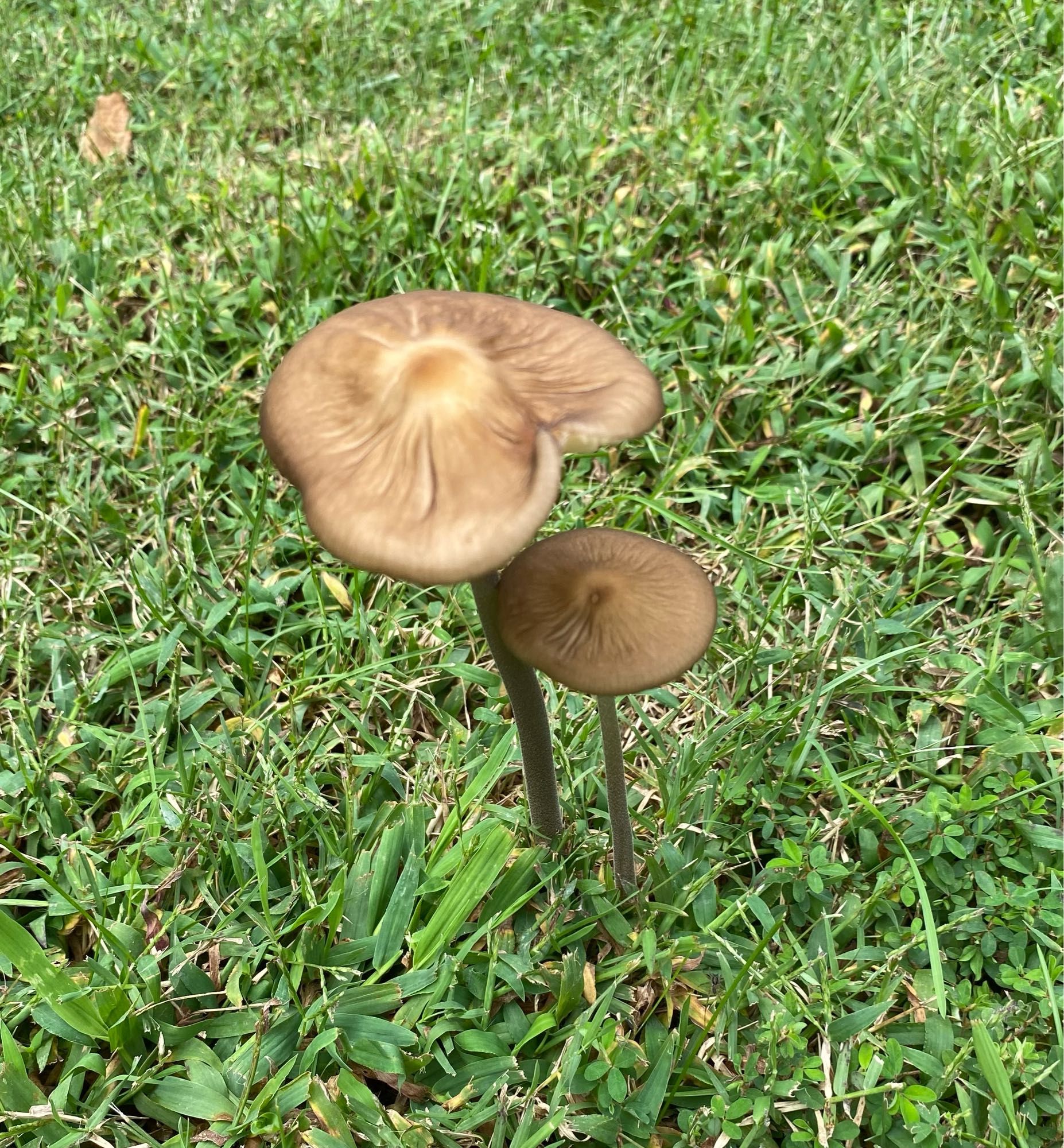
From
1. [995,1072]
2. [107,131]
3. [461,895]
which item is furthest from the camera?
[107,131]

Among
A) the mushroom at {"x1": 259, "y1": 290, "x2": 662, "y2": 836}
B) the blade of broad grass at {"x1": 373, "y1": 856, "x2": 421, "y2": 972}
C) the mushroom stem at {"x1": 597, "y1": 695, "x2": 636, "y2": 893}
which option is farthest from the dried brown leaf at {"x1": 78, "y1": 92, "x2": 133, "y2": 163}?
the mushroom stem at {"x1": 597, "y1": 695, "x2": 636, "y2": 893}

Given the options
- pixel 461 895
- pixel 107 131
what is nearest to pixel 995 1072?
pixel 461 895

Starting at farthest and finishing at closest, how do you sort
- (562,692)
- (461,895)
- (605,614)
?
1. (562,692)
2. (461,895)
3. (605,614)

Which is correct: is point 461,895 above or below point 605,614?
below

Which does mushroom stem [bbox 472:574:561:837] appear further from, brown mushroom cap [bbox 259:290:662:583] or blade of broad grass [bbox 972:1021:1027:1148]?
blade of broad grass [bbox 972:1021:1027:1148]

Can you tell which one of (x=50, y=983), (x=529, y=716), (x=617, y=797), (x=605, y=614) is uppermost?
(x=605, y=614)

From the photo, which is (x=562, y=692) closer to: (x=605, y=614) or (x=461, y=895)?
(x=461, y=895)

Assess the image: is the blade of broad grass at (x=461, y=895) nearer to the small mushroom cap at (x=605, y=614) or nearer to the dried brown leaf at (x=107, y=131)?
the small mushroom cap at (x=605, y=614)
